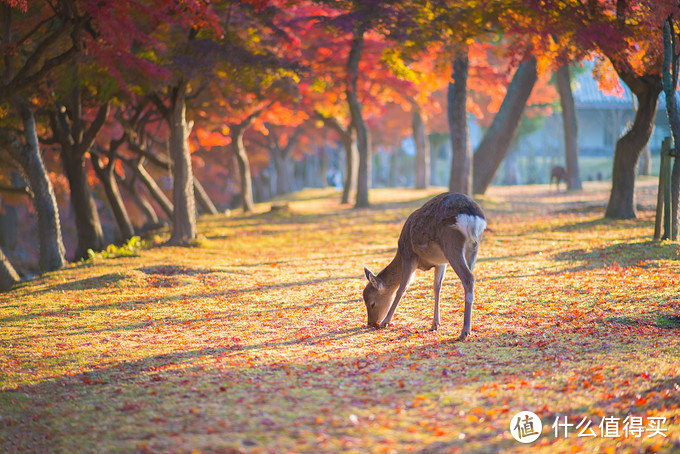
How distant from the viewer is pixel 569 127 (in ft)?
92.7

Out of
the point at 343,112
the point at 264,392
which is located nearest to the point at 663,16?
the point at 264,392

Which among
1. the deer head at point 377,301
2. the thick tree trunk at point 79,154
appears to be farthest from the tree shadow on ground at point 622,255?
the thick tree trunk at point 79,154

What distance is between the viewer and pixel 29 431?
4.88 metres

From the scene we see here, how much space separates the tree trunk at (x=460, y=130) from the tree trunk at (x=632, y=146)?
162 inches

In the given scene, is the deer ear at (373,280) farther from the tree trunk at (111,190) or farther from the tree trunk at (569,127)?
the tree trunk at (569,127)

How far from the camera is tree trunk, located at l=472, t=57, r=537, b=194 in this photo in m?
22.7

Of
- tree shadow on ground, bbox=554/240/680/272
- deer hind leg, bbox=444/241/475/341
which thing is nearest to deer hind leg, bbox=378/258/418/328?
deer hind leg, bbox=444/241/475/341

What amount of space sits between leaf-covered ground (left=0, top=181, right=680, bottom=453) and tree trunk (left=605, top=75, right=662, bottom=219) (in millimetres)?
3348

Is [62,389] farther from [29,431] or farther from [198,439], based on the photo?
[198,439]

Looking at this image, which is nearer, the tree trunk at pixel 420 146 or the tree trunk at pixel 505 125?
the tree trunk at pixel 505 125

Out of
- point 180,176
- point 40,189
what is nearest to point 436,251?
point 40,189

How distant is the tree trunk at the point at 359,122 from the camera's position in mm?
22188

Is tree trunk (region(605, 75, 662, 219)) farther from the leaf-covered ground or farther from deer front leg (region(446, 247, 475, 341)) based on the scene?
deer front leg (region(446, 247, 475, 341))

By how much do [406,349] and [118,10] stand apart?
8299 millimetres
